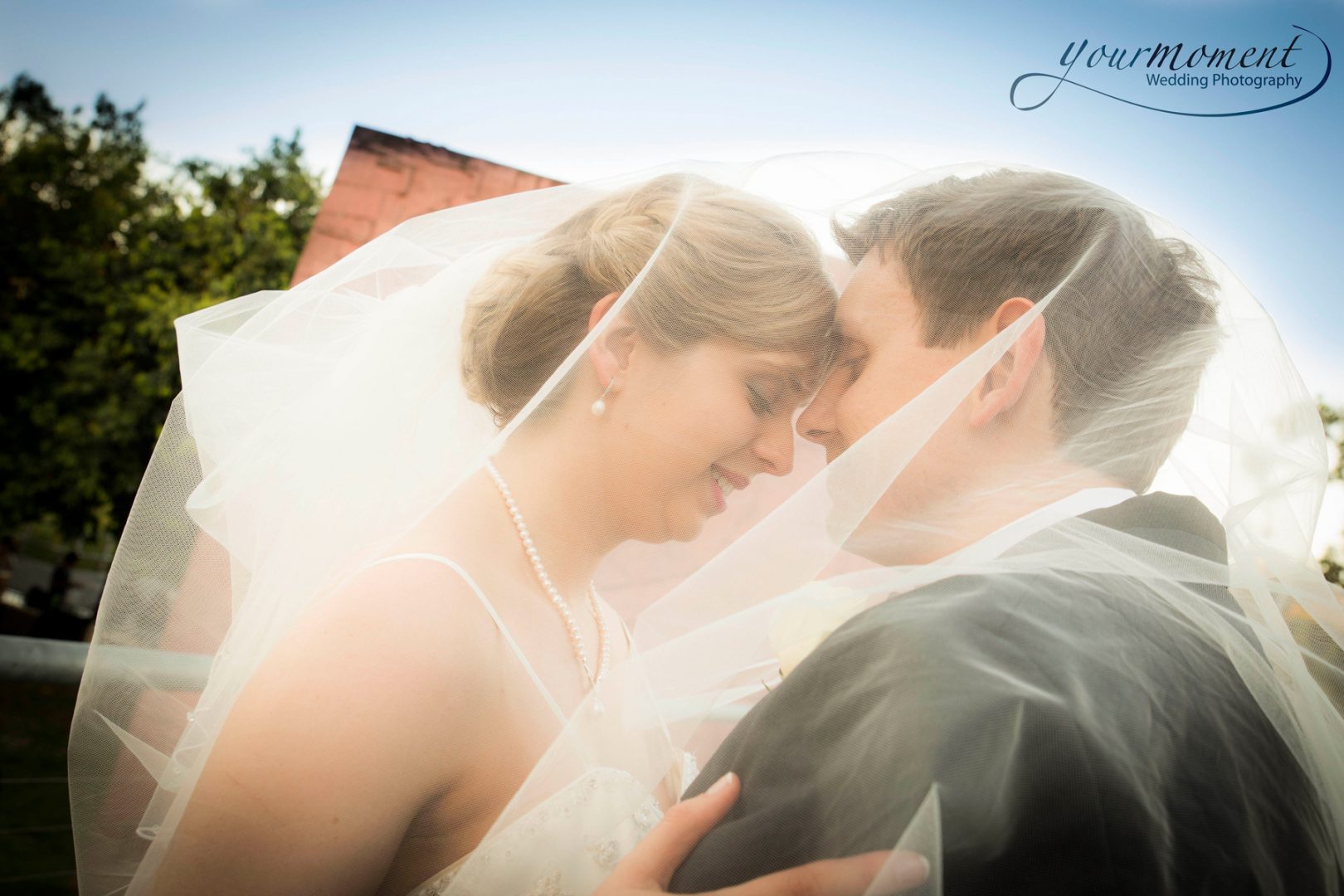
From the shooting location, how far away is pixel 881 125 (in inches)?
88.0

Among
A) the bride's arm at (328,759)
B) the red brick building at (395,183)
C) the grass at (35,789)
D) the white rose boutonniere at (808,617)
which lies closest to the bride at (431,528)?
the bride's arm at (328,759)

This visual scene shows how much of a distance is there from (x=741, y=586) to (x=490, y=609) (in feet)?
1.57

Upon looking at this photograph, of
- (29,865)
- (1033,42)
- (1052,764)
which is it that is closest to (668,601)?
(1052,764)

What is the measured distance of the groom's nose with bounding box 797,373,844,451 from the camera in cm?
163

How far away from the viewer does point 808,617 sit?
1.30 m

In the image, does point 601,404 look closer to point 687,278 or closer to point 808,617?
point 687,278

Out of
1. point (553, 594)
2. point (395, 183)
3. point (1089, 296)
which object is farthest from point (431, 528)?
point (395, 183)

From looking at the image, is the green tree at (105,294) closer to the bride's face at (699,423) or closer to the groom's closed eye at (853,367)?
the bride's face at (699,423)

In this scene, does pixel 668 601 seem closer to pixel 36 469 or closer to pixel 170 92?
pixel 170 92

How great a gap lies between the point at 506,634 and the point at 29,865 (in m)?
6.37

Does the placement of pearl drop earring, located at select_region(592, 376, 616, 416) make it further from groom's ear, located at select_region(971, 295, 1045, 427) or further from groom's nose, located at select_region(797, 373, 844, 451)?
groom's ear, located at select_region(971, 295, 1045, 427)

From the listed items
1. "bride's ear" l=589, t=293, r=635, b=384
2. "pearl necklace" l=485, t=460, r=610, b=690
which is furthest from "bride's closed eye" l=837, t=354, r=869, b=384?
"pearl necklace" l=485, t=460, r=610, b=690

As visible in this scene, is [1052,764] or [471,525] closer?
[1052,764]

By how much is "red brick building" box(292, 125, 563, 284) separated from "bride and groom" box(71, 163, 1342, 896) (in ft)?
10.8
